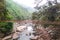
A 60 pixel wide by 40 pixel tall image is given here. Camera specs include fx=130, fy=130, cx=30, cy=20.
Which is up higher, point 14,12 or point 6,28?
point 14,12

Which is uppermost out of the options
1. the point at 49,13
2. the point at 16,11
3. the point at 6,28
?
the point at 16,11

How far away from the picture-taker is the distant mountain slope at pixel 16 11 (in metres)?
1.87

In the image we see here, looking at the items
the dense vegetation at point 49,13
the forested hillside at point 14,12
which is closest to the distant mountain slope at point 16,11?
the forested hillside at point 14,12

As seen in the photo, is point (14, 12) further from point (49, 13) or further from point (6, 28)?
point (49, 13)

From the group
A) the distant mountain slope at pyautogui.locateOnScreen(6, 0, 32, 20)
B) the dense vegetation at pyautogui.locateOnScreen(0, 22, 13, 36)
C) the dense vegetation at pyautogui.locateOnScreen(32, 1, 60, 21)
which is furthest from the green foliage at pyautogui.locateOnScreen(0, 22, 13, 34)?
the dense vegetation at pyautogui.locateOnScreen(32, 1, 60, 21)

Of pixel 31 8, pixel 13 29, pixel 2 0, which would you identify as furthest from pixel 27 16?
pixel 2 0

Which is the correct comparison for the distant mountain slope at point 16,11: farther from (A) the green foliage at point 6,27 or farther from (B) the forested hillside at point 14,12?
(A) the green foliage at point 6,27

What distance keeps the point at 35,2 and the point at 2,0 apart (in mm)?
497

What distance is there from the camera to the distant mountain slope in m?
1.87

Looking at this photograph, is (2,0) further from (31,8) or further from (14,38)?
(14,38)

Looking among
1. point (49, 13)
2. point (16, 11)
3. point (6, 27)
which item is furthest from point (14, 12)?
point (49, 13)

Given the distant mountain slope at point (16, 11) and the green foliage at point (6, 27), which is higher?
the distant mountain slope at point (16, 11)

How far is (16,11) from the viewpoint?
1894mm

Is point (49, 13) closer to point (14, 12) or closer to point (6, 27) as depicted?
point (14, 12)
